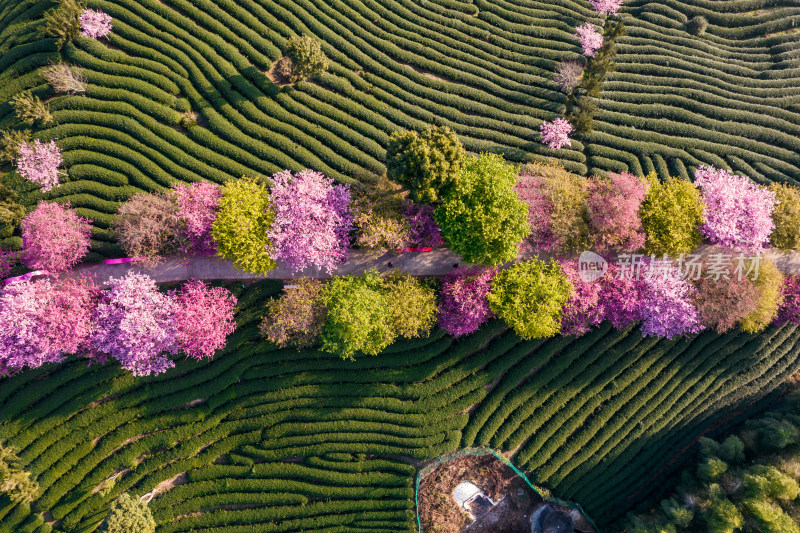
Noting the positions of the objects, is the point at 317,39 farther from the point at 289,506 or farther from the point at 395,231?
the point at 289,506

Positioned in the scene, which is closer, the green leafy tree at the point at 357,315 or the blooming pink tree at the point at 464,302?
the green leafy tree at the point at 357,315

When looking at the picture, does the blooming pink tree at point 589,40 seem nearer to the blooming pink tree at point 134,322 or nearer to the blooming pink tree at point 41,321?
the blooming pink tree at point 134,322

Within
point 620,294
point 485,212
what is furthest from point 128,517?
point 620,294

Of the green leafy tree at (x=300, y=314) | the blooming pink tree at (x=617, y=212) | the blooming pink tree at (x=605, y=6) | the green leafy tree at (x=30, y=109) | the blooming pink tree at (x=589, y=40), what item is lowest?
the green leafy tree at (x=300, y=314)

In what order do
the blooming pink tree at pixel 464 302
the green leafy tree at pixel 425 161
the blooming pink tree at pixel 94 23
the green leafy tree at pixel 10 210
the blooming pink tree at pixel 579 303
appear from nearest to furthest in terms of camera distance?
the green leafy tree at pixel 425 161, the green leafy tree at pixel 10 210, the blooming pink tree at pixel 464 302, the blooming pink tree at pixel 579 303, the blooming pink tree at pixel 94 23

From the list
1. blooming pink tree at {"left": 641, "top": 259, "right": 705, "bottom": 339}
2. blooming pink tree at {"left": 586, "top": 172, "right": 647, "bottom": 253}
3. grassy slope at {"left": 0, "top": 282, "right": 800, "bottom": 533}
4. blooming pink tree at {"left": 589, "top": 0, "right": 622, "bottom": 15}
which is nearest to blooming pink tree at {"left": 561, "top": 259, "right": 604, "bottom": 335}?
blooming pink tree at {"left": 586, "top": 172, "right": 647, "bottom": 253}

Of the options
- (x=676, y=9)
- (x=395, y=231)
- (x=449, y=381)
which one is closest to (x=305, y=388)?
(x=449, y=381)

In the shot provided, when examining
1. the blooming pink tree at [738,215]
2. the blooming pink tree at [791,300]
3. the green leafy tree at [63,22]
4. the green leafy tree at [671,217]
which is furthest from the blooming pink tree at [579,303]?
the green leafy tree at [63,22]

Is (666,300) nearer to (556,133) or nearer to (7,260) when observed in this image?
(556,133)

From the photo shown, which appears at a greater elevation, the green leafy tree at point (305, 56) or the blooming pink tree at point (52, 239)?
the green leafy tree at point (305, 56)
